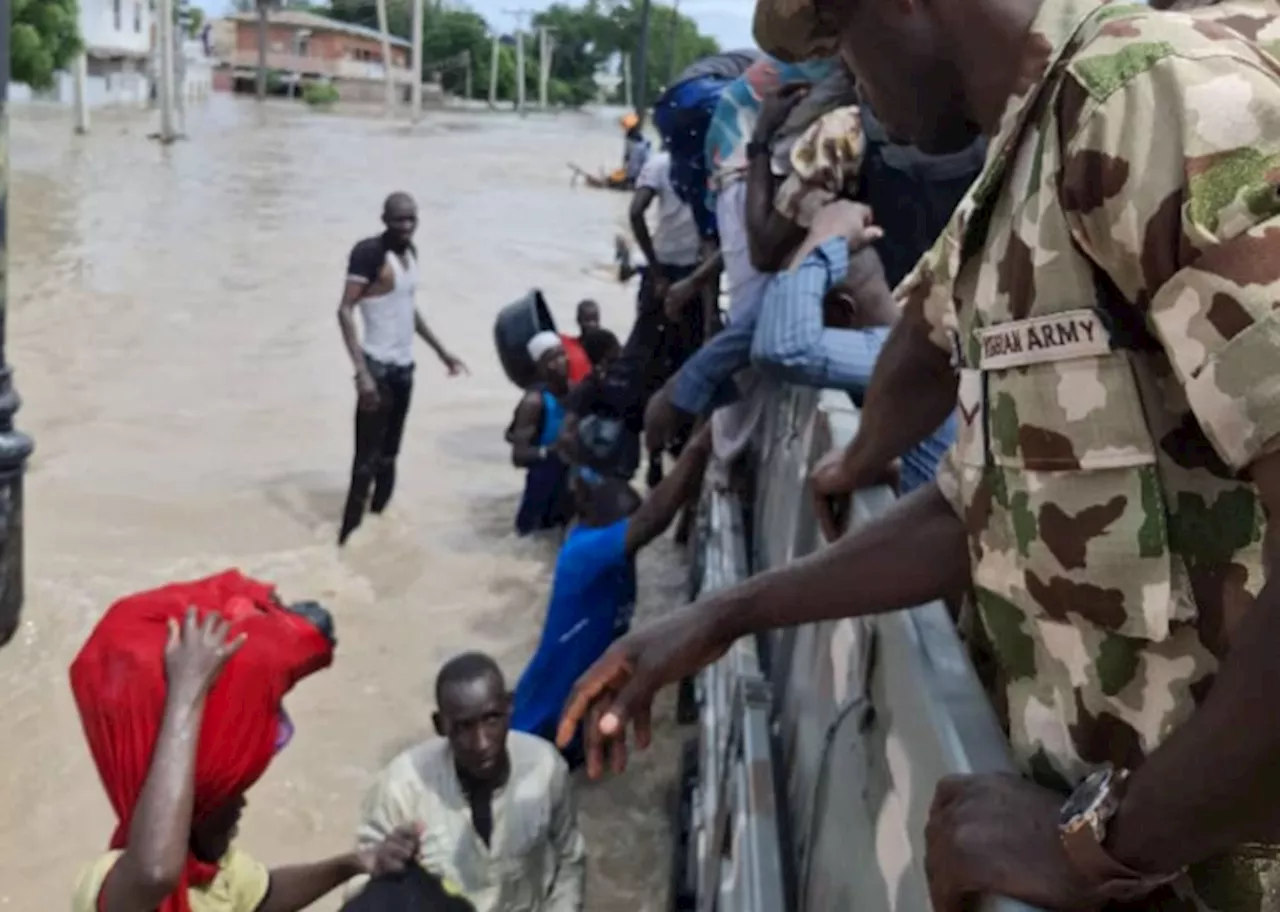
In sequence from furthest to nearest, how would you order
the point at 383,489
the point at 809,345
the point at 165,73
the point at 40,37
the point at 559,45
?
the point at 559,45 < the point at 165,73 < the point at 40,37 < the point at 383,489 < the point at 809,345

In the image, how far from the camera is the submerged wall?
1522mm

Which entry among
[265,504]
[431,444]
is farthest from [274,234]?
[265,504]

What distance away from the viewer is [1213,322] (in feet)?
3.16

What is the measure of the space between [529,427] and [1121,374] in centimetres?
590

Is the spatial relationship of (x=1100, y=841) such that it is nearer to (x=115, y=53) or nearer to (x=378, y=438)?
(x=378, y=438)

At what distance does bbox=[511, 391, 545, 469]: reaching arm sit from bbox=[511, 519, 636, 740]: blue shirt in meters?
2.47

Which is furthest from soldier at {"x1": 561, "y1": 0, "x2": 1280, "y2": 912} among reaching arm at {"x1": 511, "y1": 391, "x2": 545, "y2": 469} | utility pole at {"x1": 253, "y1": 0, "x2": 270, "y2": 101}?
utility pole at {"x1": 253, "y1": 0, "x2": 270, "y2": 101}

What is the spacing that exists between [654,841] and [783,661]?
5.36 ft

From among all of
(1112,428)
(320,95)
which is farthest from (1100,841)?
(320,95)

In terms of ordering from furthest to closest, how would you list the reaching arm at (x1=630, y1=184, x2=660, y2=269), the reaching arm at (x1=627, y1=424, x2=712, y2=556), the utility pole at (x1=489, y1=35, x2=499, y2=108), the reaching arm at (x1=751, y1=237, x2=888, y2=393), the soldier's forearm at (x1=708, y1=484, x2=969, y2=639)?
the utility pole at (x1=489, y1=35, x2=499, y2=108), the reaching arm at (x1=630, y1=184, x2=660, y2=269), the reaching arm at (x1=627, y1=424, x2=712, y2=556), the reaching arm at (x1=751, y1=237, x2=888, y2=393), the soldier's forearm at (x1=708, y1=484, x2=969, y2=639)

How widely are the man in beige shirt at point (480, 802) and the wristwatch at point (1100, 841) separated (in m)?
2.18

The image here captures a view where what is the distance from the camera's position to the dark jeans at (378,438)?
7145mm

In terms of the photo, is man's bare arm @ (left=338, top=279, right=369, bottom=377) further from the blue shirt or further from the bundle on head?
the bundle on head

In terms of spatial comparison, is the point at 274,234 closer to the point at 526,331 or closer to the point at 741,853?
the point at 526,331
